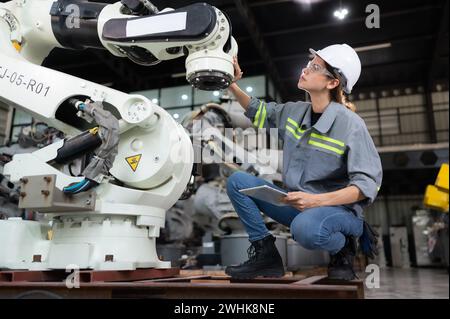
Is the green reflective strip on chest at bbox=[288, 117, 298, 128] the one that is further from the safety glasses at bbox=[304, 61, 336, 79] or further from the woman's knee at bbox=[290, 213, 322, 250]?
the woman's knee at bbox=[290, 213, 322, 250]

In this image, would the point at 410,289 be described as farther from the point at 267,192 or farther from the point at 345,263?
the point at 267,192

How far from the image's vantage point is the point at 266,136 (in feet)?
12.6

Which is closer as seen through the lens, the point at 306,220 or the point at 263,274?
the point at 306,220

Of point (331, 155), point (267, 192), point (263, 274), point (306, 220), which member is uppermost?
point (331, 155)

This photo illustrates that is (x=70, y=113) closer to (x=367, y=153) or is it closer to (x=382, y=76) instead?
(x=367, y=153)

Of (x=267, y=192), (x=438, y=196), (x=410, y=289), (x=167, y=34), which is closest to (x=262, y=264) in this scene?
(x=267, y=192)

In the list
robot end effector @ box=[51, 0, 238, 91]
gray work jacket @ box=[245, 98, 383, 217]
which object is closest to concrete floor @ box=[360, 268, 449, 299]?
gray work jacket @ box=[245, 98, 383, 217]

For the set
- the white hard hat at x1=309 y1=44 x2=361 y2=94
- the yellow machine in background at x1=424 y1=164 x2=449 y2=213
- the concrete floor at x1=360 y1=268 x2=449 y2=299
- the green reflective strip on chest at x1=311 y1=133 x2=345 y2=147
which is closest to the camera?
the green reflective strip on chest at x1=311 y1=133 x2=345 y2=147

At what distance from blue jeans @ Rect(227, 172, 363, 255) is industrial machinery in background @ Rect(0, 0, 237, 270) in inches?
14.0

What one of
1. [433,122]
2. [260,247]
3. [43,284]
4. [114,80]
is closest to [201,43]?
[260,247]

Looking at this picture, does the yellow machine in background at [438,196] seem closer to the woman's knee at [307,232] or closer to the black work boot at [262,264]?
the black work boot at [262,264]

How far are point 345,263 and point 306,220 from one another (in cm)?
37

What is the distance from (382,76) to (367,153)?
10.2 m

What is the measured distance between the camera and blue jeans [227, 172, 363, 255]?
1539 millimetres
